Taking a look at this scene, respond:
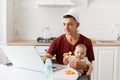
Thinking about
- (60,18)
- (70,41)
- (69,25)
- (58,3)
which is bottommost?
(70,41)

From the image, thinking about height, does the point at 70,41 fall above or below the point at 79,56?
above

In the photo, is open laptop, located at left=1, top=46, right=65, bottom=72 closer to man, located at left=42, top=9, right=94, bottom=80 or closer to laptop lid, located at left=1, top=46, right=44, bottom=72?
laptop lid, located at left=1, top=46, right=44, bottom=72

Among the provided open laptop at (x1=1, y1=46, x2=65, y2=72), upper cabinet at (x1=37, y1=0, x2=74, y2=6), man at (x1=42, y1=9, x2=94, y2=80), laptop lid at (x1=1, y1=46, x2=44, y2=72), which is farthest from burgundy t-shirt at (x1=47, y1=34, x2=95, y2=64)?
upper cabinet at (x1=37, y1=0, x2=74, y2=6)

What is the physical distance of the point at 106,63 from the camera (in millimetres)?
3658

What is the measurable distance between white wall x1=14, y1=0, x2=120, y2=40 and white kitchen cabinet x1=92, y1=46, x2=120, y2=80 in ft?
1.77

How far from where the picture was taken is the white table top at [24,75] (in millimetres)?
1838

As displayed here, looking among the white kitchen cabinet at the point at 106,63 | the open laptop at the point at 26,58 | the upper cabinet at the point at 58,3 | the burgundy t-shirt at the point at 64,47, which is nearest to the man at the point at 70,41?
the burgundy t-shirt at the point at 64,47

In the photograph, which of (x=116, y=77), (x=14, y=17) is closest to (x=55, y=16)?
(x=14, y=17)

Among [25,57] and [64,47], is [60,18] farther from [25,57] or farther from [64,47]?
[25,57]

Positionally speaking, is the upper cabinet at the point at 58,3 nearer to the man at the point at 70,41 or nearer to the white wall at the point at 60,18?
the white wall at the point at 60,18

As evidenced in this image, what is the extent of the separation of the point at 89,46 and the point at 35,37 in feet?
6.35

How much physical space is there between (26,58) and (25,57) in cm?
1

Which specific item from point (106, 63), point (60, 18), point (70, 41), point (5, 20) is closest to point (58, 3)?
point (60, 18)

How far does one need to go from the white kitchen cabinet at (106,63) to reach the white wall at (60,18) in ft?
1.77
